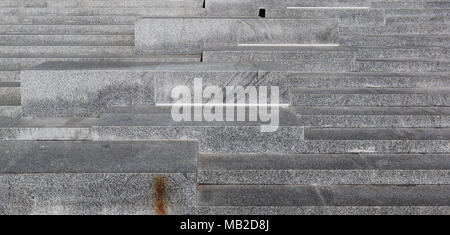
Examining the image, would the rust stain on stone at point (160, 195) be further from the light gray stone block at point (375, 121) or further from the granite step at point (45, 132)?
the light gray stone block at point (375, 121)

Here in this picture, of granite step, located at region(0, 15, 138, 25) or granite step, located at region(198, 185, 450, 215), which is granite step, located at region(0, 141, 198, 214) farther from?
granite step, located at region(0, 15, 138, 25)

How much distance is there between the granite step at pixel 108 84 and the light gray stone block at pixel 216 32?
1821 mm

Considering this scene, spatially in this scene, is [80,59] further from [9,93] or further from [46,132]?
[46,132]

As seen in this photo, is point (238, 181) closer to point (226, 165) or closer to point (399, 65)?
point (226, 165)

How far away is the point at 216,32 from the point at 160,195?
392 centimetres

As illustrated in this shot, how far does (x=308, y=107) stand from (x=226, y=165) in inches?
68.6

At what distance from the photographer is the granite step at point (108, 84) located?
5312 mm

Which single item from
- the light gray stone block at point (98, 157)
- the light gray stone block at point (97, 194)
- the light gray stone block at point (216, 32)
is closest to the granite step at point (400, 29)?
the light gray stone block at point (216, 32)

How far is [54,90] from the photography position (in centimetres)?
533

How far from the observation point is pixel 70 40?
7.76 m

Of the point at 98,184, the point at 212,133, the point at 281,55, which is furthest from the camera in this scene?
the point at 281,55

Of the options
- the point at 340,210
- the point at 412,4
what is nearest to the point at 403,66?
the point at 412,4
